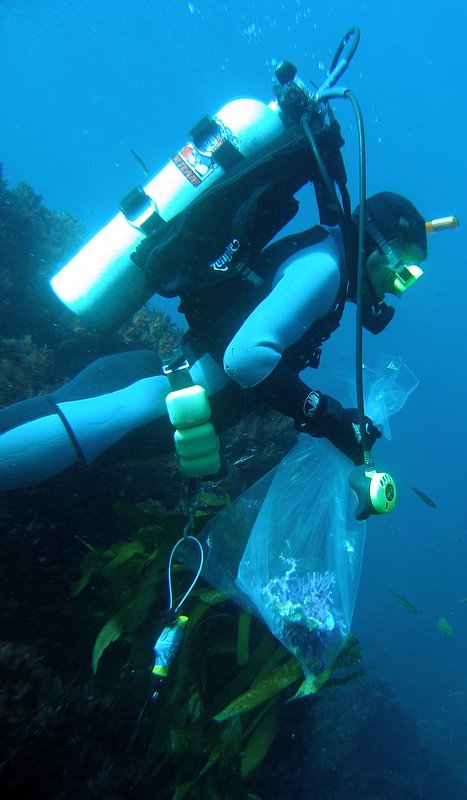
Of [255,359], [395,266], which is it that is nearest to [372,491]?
[255,359]

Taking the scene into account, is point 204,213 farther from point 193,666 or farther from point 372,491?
point 193,666

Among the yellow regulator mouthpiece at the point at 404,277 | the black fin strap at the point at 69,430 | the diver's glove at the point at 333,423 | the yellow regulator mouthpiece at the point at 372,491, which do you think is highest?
the yellow regulator mouthpiece at the point at 404,277

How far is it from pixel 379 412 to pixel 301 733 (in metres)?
3.36

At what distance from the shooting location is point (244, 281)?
2.68 meters

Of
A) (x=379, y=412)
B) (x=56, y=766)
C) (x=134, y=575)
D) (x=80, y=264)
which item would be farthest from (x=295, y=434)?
(x=56, y=766)

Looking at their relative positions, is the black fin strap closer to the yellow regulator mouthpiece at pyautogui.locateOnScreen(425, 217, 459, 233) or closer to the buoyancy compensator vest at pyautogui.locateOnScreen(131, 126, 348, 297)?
the buoyancy compensator vest at pyautogui.locateOnScreen(131, 126, 348, 297)

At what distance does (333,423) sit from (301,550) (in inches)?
38.5

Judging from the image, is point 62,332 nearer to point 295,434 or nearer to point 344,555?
point 295,434

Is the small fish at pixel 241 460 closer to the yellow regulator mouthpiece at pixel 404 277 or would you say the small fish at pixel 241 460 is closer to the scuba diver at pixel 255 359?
the scuba diver at pixel 255 359

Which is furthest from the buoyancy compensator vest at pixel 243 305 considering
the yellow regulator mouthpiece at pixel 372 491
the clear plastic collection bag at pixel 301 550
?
the yellow regulator mouthpiece at pixel 372 491

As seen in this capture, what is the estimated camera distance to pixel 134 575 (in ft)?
11.2

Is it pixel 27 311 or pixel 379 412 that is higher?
pixel 27 311

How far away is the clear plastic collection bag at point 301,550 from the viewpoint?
2779mm

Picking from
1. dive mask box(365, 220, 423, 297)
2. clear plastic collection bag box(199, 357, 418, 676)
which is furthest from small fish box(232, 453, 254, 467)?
dive mask box(365, 220, 423, 297)
